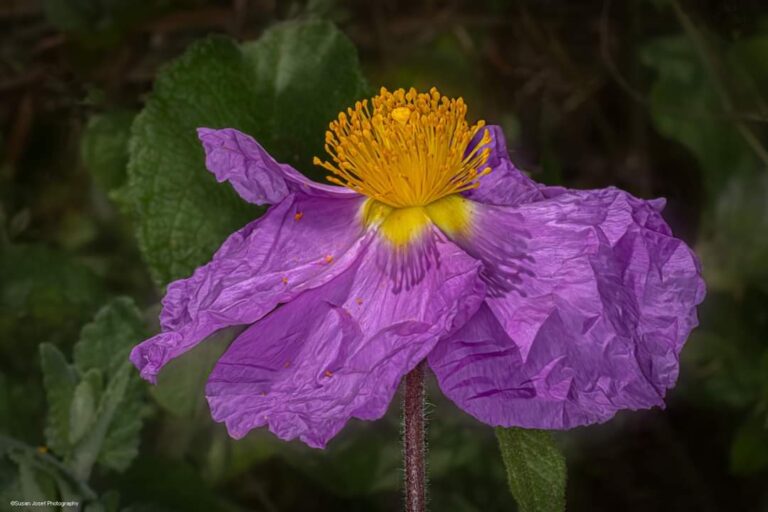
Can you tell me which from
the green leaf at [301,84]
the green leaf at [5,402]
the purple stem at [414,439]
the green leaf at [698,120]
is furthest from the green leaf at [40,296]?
the green leaf at [698,120]

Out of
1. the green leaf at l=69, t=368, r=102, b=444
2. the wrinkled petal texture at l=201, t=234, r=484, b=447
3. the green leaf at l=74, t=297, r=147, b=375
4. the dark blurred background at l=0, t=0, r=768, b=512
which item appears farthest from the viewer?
the dark blurred background at l=0, t=0, r=768, b=512

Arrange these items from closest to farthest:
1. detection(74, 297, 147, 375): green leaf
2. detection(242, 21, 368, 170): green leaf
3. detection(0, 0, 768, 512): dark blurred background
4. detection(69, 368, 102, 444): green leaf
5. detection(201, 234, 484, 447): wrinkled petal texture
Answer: detection(201, 234, 484, 447): wrinkled petal texture < detection(69, 368, 102, 444): green leaf < detection(74, 297, 147, 375): green leaf < detection(242, 21, 368, 170): green leaf < detection(0, 0, 768, 512): dark blurred background

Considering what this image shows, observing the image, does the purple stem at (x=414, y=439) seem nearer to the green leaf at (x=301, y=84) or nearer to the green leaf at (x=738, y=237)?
the green leaf at (x=301, y=84)

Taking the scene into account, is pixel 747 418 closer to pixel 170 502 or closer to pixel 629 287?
pixel 629 287

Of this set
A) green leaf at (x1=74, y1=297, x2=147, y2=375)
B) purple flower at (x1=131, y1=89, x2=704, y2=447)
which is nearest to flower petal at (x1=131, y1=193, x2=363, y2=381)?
purple flower at (x1=131, y1=89, x2=704, y2=447)

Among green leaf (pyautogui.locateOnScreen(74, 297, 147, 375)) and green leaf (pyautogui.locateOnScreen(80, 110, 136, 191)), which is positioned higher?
green leaf (pyautogui.locateOnScreen(80, 110, 136, 191))

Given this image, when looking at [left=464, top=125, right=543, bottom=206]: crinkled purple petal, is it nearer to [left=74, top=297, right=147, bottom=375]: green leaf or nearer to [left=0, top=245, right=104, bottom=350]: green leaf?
[left=74, top=297, right=147, bottom=375]: green leaf

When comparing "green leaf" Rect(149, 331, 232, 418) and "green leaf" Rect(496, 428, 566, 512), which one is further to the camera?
"green leaf" Rect(149, 331, 232, 418)

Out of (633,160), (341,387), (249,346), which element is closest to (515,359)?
(341,387)
